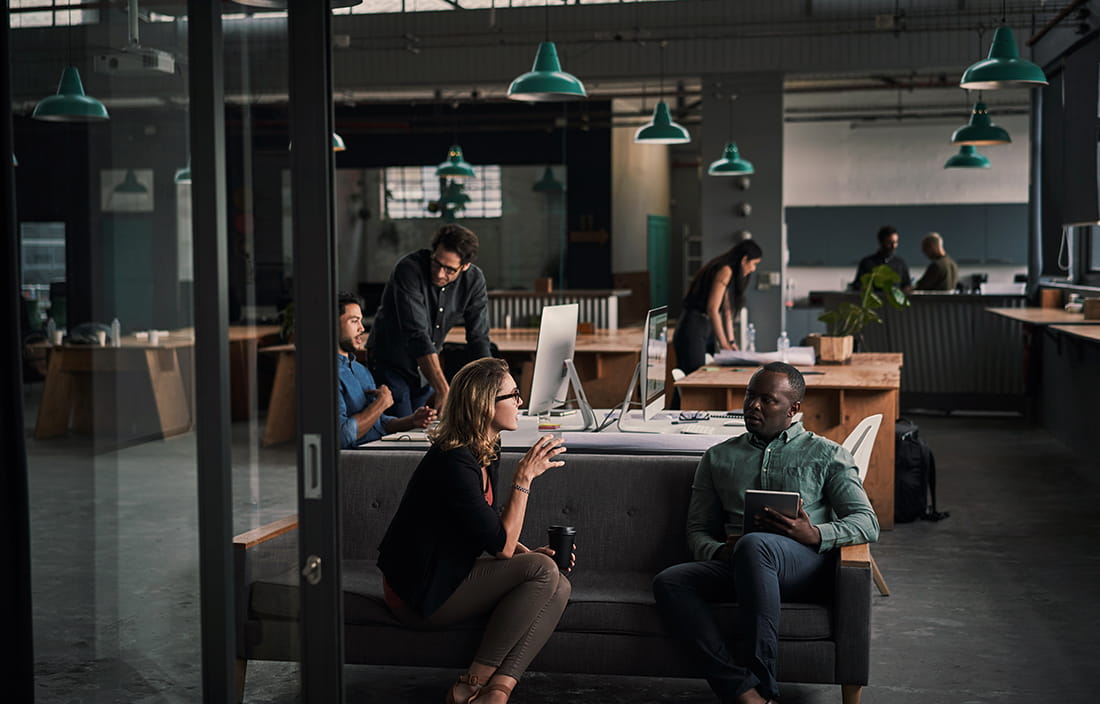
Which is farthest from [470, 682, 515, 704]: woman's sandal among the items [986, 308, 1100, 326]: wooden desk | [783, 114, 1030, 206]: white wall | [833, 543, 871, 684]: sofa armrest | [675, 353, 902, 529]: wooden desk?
[783, 114, 1030, 206]: white wall

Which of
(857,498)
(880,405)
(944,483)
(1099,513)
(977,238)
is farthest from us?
(977,238)

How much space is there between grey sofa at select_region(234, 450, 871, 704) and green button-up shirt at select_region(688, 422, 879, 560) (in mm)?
153

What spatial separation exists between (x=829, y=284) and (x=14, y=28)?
16383 millimetres

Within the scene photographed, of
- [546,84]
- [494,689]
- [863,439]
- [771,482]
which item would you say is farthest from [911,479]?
[494,689]

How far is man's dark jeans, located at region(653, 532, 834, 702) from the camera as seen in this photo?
3.68m

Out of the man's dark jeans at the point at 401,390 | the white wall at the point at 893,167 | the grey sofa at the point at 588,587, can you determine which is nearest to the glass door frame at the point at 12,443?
the grey sofa at the point at 588,587

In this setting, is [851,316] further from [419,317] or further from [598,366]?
[419,317]

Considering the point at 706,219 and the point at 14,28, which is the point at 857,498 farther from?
the point at 706,219

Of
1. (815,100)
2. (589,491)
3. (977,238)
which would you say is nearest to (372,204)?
(815,100)

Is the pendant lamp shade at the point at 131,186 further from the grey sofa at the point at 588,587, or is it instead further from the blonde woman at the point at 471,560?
the blonde woman at the point at 471,560

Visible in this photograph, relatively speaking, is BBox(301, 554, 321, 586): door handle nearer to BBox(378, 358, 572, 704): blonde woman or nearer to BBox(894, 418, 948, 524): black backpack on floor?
BBox(378, 358, 572, 704): blonde woman

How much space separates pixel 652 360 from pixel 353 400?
1.28 meters

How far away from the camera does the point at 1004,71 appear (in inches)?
284

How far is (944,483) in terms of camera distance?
7.98 metres
